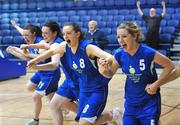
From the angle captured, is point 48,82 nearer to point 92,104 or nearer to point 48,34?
point 48,34

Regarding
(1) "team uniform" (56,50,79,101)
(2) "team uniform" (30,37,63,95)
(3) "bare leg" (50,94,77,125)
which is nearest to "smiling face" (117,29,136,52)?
(1) "team uniform" (56,50,79,101)

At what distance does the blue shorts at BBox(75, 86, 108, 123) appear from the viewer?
13.6ft

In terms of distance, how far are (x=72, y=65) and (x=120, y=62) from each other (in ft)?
2.28

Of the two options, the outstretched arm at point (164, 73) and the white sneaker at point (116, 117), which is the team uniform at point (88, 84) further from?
the outstretched arm at point (164, 73)

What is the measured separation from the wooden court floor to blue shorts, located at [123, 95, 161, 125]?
2.04 meters

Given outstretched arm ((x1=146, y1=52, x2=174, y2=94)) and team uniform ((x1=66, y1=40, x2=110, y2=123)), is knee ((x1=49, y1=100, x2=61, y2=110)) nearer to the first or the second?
team uniform ((x1=66, y1=40, x2=110, y2=123))

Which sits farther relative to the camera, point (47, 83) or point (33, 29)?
point (33, 29)

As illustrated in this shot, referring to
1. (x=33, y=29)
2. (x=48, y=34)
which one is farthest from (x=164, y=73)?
(x=33, y=29)

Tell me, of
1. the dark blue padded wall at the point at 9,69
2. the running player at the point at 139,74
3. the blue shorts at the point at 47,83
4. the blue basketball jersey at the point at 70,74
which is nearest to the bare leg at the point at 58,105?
the blue basketball jersey at the point at 70,74

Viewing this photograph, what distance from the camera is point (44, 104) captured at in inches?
292

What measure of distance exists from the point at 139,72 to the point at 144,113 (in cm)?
39

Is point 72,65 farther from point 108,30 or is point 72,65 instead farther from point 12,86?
point 108,30

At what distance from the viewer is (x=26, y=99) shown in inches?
314

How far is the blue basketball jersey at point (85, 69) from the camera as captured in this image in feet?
13.6
